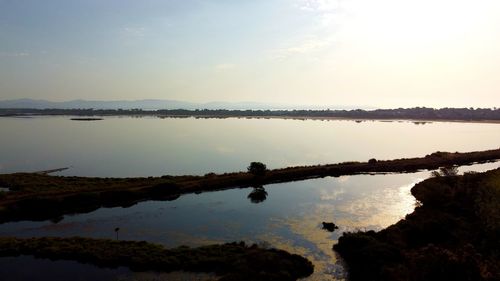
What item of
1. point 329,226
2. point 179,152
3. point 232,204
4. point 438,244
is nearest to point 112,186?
point 232,204

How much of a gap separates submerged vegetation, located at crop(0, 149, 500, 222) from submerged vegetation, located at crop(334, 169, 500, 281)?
3826 centimetres

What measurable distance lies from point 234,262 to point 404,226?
25045mm

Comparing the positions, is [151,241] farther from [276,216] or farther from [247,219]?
[276,216]

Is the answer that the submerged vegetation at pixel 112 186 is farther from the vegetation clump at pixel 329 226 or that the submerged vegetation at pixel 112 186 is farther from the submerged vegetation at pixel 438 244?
the submerged vegetation at pixel 438 244

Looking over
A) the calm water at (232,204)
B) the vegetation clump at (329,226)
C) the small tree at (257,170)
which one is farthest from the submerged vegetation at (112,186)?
the vegetation clump at (329,226)

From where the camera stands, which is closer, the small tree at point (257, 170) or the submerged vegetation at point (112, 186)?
the submerged vegetation at point (112, 186)

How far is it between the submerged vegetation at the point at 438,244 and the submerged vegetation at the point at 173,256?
7033 millimetres

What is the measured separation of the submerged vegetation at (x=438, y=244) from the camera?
89.7 feet

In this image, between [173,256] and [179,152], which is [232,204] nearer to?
[173,256]

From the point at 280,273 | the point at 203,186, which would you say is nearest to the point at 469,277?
the point at 280,273

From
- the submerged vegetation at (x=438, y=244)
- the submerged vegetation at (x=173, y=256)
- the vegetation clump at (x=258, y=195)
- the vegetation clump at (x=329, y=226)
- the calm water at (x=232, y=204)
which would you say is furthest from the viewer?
the vegetation clump at (x=258, y=195)

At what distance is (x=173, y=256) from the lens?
4459cm

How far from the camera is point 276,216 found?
6438 centimetres

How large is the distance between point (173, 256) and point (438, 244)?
96.8ft
